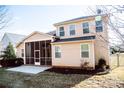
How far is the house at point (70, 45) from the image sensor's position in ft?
33.7

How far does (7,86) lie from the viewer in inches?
264

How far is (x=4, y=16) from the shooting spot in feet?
25.1

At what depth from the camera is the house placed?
33.7 feet

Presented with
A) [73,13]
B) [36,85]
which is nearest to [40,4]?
[73,13]

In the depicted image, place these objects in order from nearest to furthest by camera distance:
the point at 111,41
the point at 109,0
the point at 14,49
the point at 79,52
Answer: the point at 111,41, the point at 109,0, the point at 79,52, the point at 14,49

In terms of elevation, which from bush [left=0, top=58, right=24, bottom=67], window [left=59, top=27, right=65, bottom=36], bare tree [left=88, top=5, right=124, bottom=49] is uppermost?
window [left=59, top=27, right=65, bottom=36]

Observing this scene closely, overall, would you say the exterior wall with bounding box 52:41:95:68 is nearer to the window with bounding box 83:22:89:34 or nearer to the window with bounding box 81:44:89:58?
the window with bounding box 81:44:89:58

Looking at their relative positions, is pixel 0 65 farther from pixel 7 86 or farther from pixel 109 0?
pixel 109 0

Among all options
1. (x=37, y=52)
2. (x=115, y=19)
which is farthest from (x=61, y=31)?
(x=115, y=19)

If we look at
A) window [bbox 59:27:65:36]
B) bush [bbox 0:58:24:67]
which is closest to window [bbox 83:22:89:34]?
window [bbox 59:27:65:36]

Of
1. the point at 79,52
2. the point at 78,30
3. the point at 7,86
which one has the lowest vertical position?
the point at 7,86

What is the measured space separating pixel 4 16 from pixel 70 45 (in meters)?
4.81

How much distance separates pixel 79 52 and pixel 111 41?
579cm

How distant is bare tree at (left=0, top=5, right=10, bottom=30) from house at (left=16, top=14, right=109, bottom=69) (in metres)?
4.25
